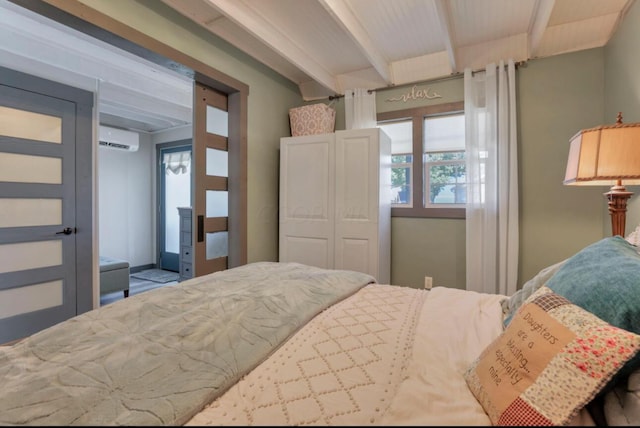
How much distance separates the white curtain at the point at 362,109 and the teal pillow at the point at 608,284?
2542 mm

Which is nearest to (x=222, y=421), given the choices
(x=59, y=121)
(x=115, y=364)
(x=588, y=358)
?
(x=115, y=364)

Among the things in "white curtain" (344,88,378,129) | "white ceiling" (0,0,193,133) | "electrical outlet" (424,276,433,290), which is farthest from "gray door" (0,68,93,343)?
"electrical outlet" (424,276,433,290)

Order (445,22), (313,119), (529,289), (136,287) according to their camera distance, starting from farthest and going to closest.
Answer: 1. (136,287)
2. (313,119)
3. (445,22)
4. (529,289)

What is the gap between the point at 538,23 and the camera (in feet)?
7.55

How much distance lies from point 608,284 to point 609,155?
1003 mm

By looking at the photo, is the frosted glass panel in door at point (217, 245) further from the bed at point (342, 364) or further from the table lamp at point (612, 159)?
the table lamp at point (612, 159)

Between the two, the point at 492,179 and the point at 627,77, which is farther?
the point at 492,179

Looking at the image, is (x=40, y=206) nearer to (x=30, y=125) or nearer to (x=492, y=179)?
(x=30, y=125)

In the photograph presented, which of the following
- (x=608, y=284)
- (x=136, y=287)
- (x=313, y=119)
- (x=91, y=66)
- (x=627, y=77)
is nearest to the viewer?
(x=608, y=284)

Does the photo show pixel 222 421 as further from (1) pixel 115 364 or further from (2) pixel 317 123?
(2) pixel 317 123

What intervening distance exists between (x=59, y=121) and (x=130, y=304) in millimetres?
2479

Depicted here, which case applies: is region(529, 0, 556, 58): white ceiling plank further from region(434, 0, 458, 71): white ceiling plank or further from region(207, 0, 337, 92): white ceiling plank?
region(207, 0, 337, 92): white ceiling plank

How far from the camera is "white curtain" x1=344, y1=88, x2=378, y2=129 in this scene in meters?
3.25

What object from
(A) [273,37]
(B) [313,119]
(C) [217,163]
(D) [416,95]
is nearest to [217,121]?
(C) [217,163]
